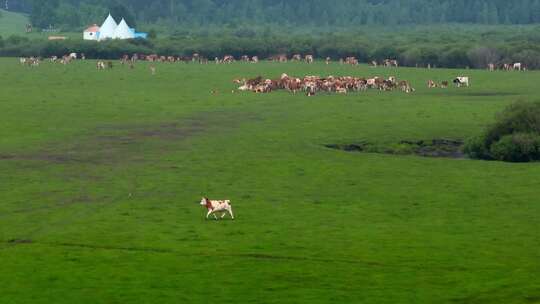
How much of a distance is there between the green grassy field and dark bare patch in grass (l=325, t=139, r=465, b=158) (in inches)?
33.9

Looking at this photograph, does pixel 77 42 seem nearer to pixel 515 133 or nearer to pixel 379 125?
pixel 379 125

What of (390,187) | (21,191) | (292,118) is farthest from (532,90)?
(21,191)

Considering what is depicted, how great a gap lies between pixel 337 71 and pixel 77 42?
28454 millimetres

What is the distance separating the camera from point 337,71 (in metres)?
94.8

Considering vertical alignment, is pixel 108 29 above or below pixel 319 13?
above

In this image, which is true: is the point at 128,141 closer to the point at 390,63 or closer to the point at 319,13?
the point at 390,63

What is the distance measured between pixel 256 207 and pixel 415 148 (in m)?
16.2

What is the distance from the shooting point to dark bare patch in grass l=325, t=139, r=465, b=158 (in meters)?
50.8

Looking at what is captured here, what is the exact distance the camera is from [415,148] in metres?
51.8

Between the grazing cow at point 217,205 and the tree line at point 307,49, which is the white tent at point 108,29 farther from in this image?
the grazing cow at point 217,205

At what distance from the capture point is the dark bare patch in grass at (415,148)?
50.8m

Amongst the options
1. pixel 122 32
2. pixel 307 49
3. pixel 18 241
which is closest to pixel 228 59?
pixel 307 49

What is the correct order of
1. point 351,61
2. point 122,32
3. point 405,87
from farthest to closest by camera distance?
point 122,32 < point 351,61 < point 405,87

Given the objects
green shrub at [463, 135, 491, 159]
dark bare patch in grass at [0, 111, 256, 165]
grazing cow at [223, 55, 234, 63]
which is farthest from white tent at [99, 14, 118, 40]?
green shrub at [463, 135, 491, 159]
